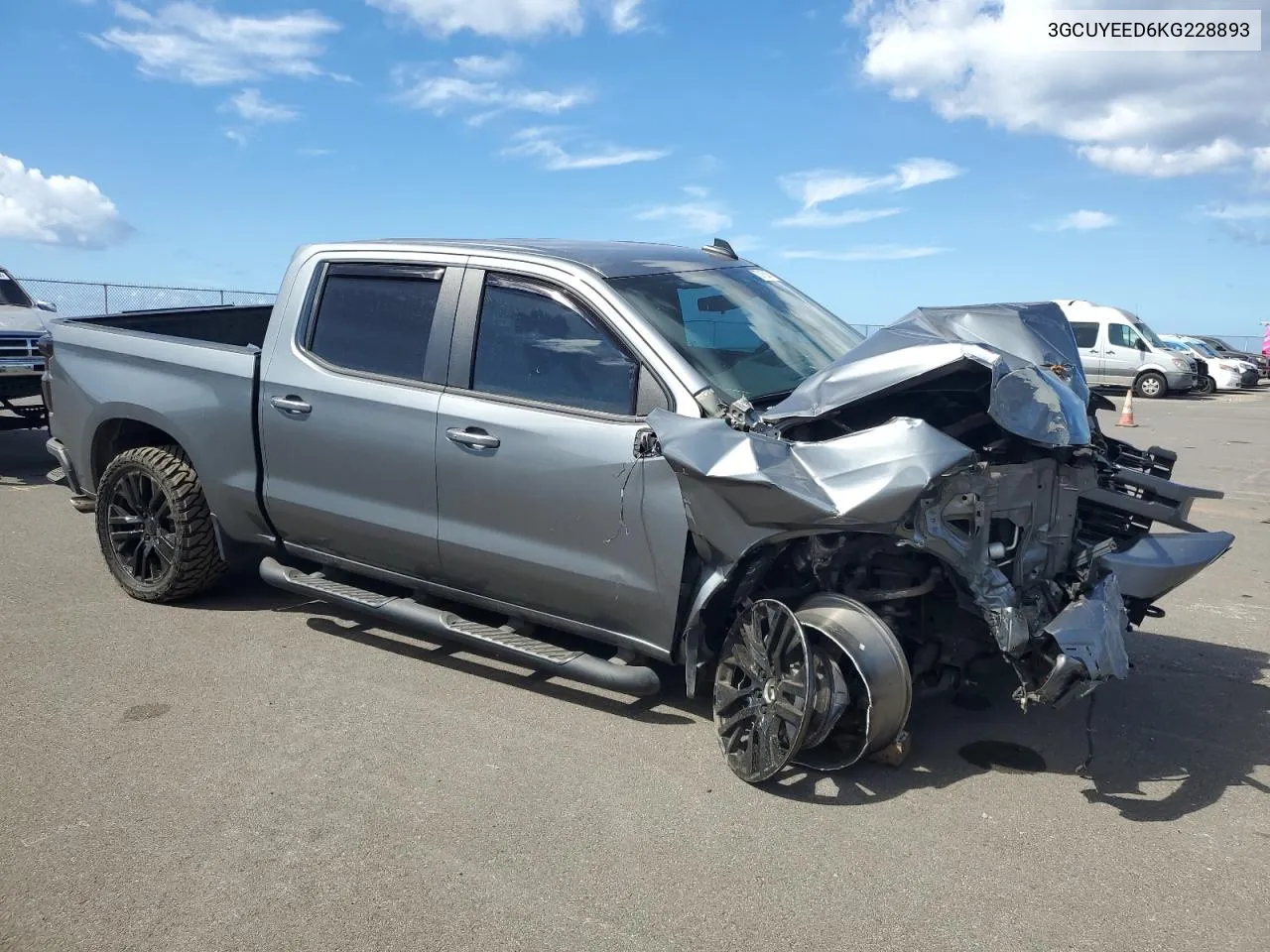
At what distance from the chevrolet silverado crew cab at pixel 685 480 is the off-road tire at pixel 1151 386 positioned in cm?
2388

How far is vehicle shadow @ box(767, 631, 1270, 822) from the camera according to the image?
395 cm

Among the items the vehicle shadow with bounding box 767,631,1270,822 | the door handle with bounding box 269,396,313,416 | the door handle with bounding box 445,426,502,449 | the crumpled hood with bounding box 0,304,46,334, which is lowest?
the vehicle shadow with bounding box 767,631,1270,822

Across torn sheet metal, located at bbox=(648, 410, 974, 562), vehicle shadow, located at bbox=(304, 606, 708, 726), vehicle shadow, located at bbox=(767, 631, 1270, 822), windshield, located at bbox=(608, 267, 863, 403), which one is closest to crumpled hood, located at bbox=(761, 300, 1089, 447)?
torn sheet metal, located at bbox=(648, 410, 974, 562)

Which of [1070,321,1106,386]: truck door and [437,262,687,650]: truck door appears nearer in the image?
[437,262,687,650]: truck door

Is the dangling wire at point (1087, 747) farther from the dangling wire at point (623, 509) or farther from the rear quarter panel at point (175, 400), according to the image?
the rear quarter panel at point (175, 400)

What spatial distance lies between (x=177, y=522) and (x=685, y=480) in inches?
125

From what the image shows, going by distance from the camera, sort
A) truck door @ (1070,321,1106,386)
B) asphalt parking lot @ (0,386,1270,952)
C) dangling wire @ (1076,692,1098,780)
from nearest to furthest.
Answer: asphalt parking lot @ (0,386,1270,952) < dangling wire @ (1076,692,1098,780) < truck door @ (1070,321,1106,386)

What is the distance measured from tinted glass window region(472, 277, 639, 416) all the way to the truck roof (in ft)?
0.64

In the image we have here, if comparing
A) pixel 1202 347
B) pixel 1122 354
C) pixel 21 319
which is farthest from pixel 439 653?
pixel 1202 347

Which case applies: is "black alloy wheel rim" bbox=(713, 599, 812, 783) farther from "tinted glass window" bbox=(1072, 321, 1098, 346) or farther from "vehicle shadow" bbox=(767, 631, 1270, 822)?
"tinted glass window" bbox=(1072, 321, 1098, 346)

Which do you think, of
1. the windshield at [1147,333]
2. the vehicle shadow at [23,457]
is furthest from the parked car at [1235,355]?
→ the vehicle shadow at [23,457]

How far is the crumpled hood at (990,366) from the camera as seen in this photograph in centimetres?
364

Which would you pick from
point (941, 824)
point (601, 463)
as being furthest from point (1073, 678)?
point (601, 463)

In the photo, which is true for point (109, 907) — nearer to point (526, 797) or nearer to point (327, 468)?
point (526, 797)
